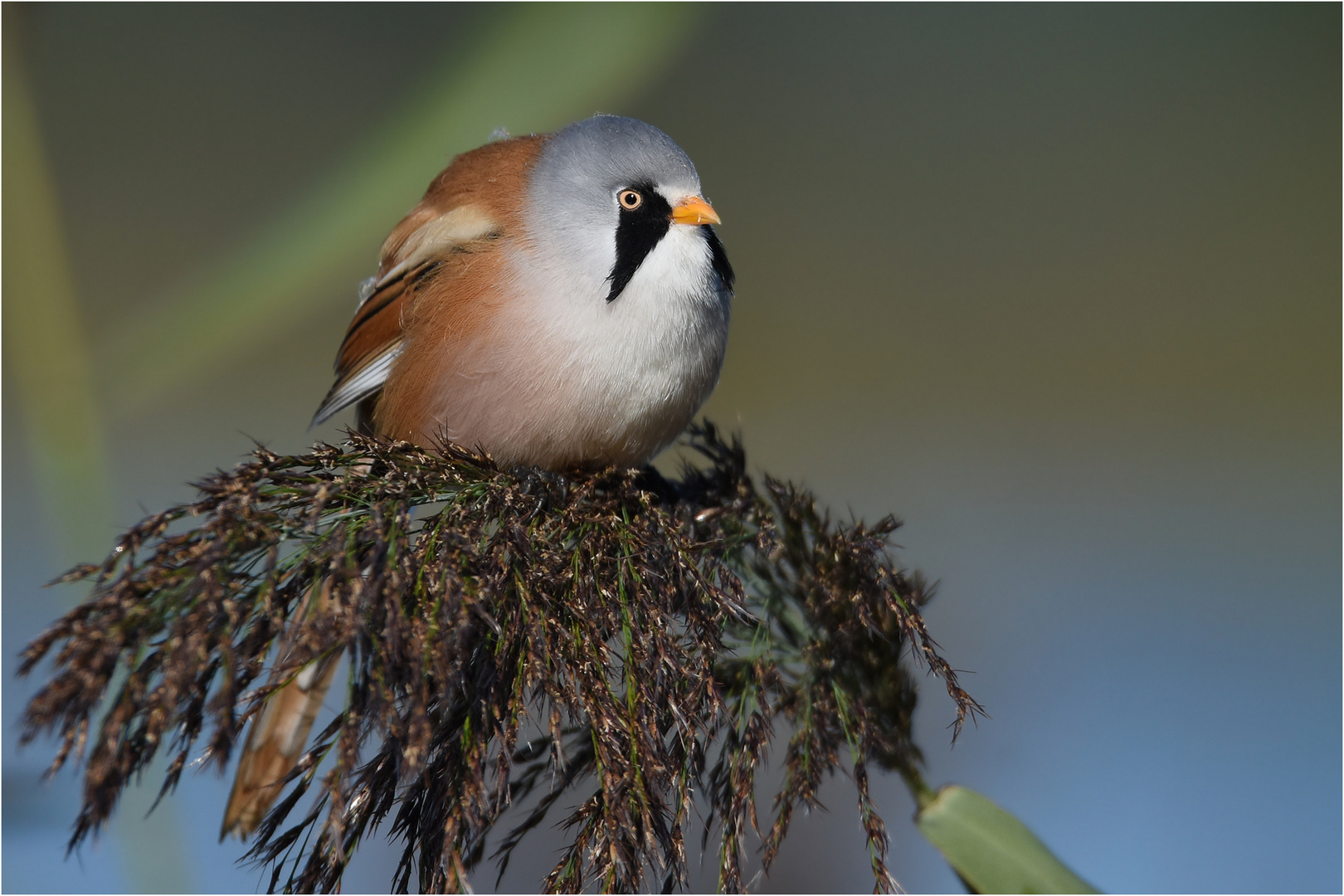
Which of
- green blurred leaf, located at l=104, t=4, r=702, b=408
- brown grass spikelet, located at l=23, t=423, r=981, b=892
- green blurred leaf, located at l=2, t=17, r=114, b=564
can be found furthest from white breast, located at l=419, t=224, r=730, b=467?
green blurred leaf, located at l=2, t=17, r=114, b=564

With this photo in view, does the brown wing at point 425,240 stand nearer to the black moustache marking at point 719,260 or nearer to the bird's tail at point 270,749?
the black moustache marking at point 719,260

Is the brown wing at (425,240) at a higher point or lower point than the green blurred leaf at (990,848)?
higher

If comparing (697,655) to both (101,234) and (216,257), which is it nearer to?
(216,257)

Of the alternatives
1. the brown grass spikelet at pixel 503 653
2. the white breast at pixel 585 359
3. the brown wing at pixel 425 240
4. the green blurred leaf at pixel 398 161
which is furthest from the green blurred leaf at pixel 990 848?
the green blurred leaf at pixel 398 161

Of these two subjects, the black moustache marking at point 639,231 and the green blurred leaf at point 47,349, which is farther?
the green blurred leaf at point 47,349

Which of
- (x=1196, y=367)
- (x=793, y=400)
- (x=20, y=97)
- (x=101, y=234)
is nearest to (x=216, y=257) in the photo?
(x=101, y=234)

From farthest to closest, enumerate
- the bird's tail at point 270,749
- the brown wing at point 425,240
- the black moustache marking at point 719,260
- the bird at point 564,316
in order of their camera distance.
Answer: the brown wing at point 425,240
the black moustache marking at point 719,260
the bird at point 564,316
the bird's tail at point 270,749

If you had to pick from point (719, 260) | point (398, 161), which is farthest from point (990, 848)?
point (398, 161)

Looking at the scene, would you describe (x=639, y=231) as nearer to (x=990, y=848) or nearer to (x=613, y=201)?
(x=613, y=201)
